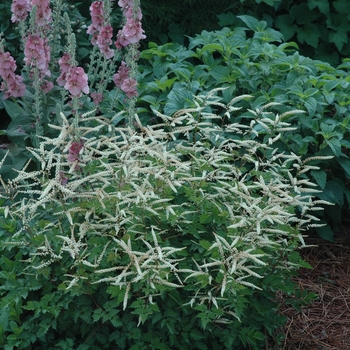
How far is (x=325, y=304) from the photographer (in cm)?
345

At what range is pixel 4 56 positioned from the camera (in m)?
3.18

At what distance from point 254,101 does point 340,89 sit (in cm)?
57

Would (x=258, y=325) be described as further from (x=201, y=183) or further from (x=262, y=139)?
(x=262, y=139)

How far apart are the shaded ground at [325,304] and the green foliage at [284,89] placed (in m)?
0.11

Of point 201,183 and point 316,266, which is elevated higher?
point 201,183

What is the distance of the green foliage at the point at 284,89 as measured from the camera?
3.66m

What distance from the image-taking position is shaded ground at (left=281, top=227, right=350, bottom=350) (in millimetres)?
3141

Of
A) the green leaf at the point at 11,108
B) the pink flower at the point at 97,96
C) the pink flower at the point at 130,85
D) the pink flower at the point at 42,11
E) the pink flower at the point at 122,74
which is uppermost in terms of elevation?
the pink flower at the point at 42,11

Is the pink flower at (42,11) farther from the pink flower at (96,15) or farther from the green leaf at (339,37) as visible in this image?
the green leaf at (339,37)

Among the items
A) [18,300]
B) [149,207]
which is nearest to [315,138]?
[149,207]

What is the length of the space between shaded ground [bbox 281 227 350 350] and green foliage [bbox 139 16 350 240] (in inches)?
4.3

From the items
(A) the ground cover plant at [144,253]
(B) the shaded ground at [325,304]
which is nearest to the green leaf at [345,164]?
(B) the shaded ground at [325,304]

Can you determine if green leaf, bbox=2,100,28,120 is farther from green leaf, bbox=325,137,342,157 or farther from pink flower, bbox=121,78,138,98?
green leaf, bbox=325,137,342,157

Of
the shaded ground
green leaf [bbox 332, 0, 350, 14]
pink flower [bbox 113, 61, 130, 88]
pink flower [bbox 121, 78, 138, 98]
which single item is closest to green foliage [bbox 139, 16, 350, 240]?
the shaded ground
